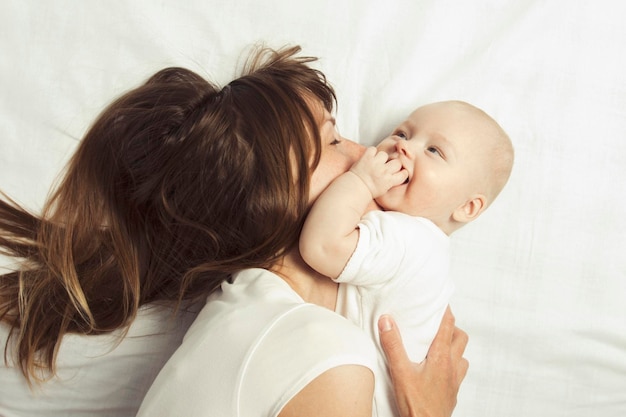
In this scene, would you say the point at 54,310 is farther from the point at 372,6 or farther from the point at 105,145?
the point at 372,6

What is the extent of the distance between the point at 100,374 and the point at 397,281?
26.0 inches

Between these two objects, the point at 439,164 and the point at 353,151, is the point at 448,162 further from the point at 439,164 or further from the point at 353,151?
the point at 353,151

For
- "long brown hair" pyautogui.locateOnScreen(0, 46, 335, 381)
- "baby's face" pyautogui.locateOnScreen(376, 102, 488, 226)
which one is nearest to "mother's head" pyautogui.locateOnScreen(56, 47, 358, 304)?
"long brown hair" pyautogui.locateOnScreen(0, 46, 335, 381)

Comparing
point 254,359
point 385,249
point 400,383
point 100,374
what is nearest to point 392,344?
point 400,383

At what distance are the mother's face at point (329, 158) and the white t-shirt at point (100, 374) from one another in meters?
0.41

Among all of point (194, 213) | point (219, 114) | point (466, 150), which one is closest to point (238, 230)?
point (194, 213)

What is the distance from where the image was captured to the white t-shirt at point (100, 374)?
1.43 meters

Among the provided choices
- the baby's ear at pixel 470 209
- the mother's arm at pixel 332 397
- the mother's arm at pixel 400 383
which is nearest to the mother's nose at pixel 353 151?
the baby's ear at pixel 470 209

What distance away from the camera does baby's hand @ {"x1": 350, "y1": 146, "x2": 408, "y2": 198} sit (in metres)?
1.26

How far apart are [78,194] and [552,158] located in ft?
3.37

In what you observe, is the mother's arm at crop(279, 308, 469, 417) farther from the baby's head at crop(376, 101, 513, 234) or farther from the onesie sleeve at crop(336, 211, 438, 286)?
the baby's head at crop(376, 101, 513, 234)

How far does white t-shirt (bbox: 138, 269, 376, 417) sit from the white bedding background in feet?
1.82

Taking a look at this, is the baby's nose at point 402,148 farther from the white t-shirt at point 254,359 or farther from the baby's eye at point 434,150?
the white t-shirt at point 254,359

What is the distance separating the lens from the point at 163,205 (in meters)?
1.26
